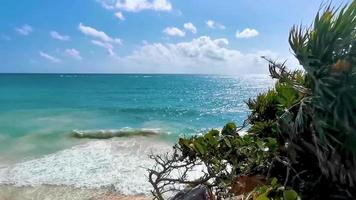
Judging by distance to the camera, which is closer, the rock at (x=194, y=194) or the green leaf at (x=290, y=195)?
the green leaf at (x=290, y=195)

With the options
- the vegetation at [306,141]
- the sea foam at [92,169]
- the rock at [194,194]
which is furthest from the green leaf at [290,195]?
the sea foam at [92,169]

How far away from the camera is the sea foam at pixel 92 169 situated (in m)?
9.84

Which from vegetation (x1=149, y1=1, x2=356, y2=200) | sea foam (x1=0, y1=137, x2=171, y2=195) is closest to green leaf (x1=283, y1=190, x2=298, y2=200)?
vegetation (x1=149, y1=1, x2=356, y2=200)

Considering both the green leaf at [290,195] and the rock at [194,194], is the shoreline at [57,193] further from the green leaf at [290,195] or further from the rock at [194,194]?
the green leaf at [290,195]

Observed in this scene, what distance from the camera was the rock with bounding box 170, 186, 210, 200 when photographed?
3247mm

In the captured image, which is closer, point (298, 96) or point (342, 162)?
point (342, 162)

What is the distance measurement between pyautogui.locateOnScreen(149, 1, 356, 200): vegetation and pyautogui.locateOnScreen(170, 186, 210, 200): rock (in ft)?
0.24

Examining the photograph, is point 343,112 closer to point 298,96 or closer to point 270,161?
point 298,96

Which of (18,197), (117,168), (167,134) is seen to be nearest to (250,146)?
(18,197)

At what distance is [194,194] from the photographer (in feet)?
10.7

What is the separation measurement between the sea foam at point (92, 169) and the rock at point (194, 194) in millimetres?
5300

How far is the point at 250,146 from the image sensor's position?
150 inches

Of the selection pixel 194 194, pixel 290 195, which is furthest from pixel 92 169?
pixel 290 195

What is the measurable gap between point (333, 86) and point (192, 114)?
24.7 meters
